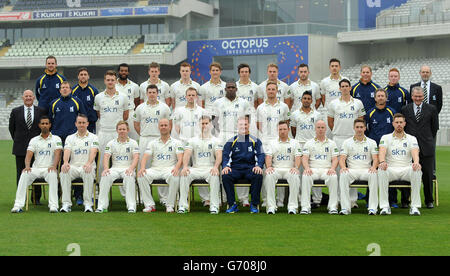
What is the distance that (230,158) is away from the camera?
1107 centimetres

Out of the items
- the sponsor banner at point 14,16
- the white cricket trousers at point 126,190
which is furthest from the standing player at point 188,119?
the sponsor banner at point 14,16

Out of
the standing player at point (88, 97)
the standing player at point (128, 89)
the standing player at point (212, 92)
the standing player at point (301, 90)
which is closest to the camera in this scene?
the standing player at point (88, 97)

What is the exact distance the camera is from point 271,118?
11.5 m

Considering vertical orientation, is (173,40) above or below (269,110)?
above

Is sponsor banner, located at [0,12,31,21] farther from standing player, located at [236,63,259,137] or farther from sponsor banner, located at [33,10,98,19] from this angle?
standing player, located at [236,63,259,137]

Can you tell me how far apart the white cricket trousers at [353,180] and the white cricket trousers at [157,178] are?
254 centimetres

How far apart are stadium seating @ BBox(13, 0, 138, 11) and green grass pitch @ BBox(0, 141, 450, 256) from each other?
35.2 metres

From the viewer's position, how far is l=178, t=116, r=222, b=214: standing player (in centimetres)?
A: 1058

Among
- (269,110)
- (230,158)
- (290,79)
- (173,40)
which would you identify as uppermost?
(173,40)

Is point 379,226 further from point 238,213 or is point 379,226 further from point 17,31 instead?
point 17,31

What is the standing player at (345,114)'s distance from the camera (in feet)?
36.7

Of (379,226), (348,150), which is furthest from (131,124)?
(379,226)

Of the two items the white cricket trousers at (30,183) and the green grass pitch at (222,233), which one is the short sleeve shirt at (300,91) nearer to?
the green grass pitch at (222,233)

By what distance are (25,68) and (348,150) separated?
4088 centimetres
